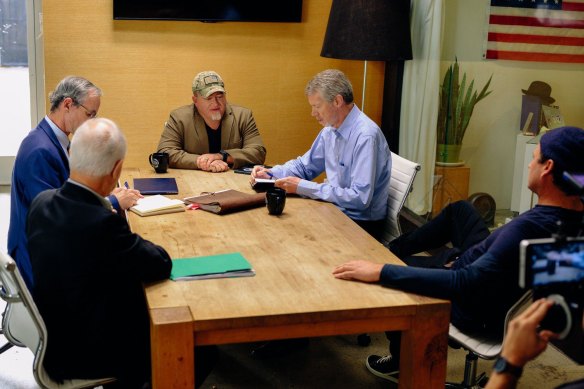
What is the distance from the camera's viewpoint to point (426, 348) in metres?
2.22

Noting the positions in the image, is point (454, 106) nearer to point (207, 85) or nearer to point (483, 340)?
point (207, 85)

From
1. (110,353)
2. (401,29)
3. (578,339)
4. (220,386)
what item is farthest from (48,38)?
(578,339)

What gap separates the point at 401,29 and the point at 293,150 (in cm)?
136

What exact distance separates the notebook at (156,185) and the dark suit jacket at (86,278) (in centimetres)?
110

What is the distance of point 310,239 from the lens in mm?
2736

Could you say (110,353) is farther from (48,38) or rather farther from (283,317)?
(48,38)

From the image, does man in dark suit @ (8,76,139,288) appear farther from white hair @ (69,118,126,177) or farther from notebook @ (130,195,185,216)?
white hair @ (69,118,126,177)

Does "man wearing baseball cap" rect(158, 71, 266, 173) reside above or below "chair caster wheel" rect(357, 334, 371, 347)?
above

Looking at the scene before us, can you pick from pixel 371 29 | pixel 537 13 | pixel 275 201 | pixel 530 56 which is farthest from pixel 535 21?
pixel 275 201

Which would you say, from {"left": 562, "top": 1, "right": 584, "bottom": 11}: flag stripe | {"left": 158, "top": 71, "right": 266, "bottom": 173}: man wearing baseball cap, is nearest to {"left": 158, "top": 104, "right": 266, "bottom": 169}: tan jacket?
{"left": 158, "top": 71, "right": 266, "bottom": 173}: man wearing baseball cap

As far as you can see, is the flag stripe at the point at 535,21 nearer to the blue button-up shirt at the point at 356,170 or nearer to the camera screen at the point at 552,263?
the blue button-up shirt at the point at 356,170

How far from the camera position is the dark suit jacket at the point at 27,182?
283 centimetres

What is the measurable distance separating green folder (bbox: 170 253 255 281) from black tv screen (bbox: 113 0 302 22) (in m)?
3.07

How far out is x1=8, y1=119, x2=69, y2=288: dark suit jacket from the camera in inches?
111
